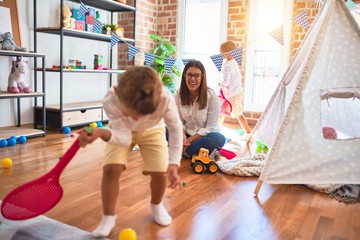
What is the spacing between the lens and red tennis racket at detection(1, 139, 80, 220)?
129 cm

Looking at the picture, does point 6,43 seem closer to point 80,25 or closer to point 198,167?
point 80,25

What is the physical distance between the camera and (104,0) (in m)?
3.88

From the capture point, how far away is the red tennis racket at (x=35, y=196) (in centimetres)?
129

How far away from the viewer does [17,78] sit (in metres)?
3.15

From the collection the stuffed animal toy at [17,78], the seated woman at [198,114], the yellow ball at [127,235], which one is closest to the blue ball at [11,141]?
the stuffed animal toy at [17,78]

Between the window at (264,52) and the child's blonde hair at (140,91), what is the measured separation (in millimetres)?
3421

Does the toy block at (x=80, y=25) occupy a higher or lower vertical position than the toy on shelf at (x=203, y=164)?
higher

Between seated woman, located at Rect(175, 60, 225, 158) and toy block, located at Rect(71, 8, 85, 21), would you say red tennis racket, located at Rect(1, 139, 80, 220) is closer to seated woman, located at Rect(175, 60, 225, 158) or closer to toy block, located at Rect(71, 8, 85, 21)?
seated woman, located at Rect(175, 60, 225, 158)

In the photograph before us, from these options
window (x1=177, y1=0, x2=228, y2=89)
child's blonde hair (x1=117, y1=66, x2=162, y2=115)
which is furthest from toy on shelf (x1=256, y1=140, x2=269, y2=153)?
child's blonde hair (x1=117, y1=66, x2=162, y2=115)

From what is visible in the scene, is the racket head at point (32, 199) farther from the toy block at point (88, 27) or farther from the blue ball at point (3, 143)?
the toy block at point (88, 27)

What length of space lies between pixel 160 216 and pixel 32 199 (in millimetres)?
554

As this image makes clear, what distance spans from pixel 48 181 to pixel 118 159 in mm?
276

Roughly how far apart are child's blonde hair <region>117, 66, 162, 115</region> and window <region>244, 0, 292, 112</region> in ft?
11.2

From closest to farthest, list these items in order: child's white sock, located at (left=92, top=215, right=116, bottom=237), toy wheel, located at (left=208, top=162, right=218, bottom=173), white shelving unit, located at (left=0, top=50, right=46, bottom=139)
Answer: child's white sock, located at (left=92, top=215, right=116, bottom=237), toy wheel, located at (left=208, top=162, right=218, bottom=173), white shelving unit, located at (left=0, top=50, right=46, bottom=139)
